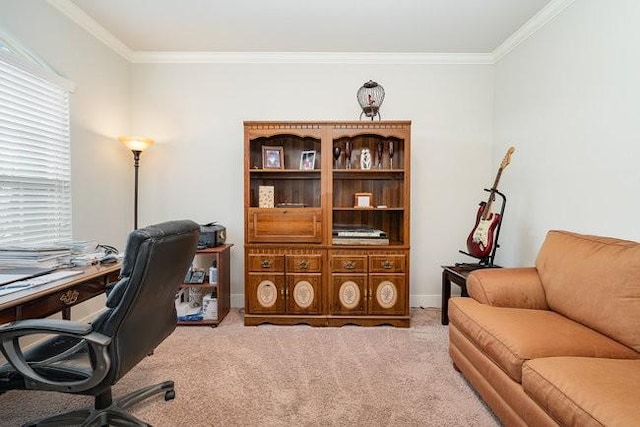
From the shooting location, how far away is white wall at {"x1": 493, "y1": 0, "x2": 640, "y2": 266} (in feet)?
6.86

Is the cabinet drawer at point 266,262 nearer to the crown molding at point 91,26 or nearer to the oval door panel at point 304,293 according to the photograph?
the oval door panel at point 304,293

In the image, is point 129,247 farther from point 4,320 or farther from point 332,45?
point 332,45

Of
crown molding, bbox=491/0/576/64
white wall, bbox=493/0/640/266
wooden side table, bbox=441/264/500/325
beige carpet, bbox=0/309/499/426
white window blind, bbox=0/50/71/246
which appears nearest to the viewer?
beige carpet, bbox=0/309/499/426

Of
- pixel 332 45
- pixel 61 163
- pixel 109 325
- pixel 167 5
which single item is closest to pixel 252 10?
pixel 167 5

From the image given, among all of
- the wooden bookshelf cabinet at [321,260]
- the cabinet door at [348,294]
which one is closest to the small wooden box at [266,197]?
the wooden bookshelf cabinet at [321,260]

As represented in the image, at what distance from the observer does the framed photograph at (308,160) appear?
337 cm

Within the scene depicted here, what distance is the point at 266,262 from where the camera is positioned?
318 cm

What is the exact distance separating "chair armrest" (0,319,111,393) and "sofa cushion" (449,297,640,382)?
1680 millimetres

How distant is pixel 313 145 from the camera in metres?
3.60

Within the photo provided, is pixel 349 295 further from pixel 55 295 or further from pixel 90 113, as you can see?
pixel 90 113

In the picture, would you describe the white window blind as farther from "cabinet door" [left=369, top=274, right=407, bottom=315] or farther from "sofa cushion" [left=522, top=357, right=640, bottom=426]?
"sofa cushion" [left=522, top=357, right=640, bottom=426]

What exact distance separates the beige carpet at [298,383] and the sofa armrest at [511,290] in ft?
1.81

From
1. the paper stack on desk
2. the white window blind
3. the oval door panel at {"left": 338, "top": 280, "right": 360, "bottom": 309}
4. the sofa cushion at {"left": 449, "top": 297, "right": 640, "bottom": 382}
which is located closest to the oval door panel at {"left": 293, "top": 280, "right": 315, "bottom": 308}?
the oval door panel at {"left": 338, "top": 280, "right": 360, "bottom": 309}

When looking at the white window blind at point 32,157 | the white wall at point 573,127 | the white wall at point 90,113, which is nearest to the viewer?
the white wall at point 573,127
